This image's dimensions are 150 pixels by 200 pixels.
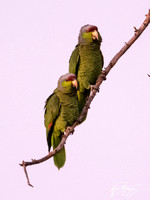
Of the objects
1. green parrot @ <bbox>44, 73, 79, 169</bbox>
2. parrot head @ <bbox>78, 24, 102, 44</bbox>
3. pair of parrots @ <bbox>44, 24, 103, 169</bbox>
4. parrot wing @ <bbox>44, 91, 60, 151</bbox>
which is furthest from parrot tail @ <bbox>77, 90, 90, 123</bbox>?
parrot head @ <bbox>78, 24, 102, 44</bbox>

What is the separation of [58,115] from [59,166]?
2.60 feet

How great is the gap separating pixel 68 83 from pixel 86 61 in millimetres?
682

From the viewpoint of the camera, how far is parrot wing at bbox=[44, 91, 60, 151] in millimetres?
4483

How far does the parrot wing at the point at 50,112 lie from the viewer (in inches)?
177

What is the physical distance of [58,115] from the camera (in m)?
4.52

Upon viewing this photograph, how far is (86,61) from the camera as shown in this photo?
188 inches

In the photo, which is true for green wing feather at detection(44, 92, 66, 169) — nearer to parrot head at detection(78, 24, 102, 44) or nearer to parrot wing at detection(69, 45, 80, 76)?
parrot wing at detection(69, 45, 80, 76)

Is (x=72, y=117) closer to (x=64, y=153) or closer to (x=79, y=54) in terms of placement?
(x=64, y=153)

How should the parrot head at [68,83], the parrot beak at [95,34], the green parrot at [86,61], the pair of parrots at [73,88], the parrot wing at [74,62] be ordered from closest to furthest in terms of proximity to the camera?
the parrot head at [68,83] < the pair of parrots at [73,88] < the parrot beak at [95,34] < the green parrot at [86,61] < the parrot wing at [74,62]

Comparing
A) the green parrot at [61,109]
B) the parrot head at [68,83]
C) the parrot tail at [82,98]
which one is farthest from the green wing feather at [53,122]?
the parrot tail at [82,98]

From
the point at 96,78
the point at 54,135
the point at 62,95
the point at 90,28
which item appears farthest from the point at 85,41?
the point at 54,135

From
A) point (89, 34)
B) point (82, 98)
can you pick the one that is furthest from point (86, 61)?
point (82, 98)

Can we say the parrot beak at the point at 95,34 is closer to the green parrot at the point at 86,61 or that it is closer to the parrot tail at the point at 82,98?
the green parrot at the point at 86,61

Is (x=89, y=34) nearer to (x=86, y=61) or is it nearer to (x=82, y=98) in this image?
(x=86, y=61)
